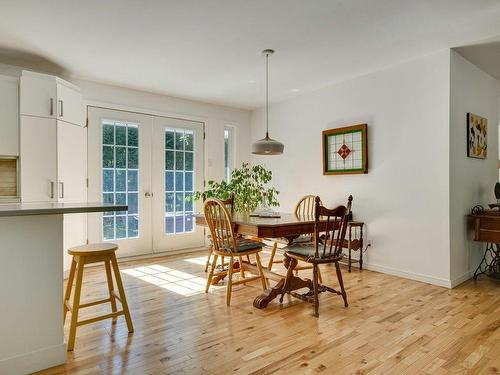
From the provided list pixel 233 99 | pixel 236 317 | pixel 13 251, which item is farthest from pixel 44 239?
pixel 233 99

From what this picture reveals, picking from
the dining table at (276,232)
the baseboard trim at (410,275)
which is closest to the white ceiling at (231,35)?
the dining table at (276,232)

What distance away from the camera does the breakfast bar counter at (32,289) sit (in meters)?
1.73

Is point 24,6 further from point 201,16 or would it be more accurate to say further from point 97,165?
point 97,165

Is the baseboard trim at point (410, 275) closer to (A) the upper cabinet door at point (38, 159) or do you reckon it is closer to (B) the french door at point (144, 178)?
(B) the french door at point (144, 178)

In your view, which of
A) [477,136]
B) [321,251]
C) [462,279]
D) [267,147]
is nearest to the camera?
[321,251]

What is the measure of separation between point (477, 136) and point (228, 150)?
3.58 metres

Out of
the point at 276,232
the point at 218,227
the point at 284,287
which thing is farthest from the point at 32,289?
the point at 284,287

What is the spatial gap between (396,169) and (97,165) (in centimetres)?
372

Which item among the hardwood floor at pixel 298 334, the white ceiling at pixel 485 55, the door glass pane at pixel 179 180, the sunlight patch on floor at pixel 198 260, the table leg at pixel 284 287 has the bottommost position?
the hardwood floor at pixel 298 334

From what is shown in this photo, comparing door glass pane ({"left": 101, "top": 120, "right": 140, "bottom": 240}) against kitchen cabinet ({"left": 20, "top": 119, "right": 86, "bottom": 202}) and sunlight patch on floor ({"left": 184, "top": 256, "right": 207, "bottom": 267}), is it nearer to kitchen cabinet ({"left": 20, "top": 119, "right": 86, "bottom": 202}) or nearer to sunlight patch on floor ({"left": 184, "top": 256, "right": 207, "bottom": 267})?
kitchen cabinet ({"left": 20, "top": 119, "right": 86, "bottom": 202})

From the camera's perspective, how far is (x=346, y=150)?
4.25m

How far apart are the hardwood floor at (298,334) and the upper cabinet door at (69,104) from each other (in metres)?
1.91

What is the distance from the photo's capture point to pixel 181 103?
511 centimetres

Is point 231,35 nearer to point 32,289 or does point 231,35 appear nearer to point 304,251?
point 304,251
